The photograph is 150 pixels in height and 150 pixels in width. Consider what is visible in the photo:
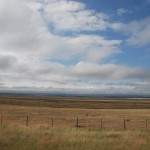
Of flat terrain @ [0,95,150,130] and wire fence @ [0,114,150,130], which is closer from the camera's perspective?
wire fence @ [0,114,150,130]

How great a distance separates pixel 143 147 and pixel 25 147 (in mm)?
7680

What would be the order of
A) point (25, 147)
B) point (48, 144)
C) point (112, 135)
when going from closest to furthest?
point (25, 147)
point (48, 144)
point (112, 135)

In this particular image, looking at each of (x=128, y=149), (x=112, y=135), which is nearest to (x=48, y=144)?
(x=128, y=149)

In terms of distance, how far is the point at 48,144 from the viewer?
1872 centimetres

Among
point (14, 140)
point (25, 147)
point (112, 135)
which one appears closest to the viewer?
point (25, 147)

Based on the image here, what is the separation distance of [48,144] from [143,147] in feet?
20.5

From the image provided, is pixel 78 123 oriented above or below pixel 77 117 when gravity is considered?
below

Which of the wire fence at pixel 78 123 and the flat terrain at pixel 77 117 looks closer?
the wire fence at pixel 78 123

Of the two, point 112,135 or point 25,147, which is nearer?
point 25,147

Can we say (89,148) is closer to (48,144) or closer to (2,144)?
(48,144)

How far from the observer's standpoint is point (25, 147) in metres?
17.4

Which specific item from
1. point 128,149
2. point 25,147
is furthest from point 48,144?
point 128,149

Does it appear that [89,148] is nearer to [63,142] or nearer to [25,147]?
[63,142]

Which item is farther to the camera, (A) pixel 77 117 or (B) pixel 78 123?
(A) pixel 77 117
